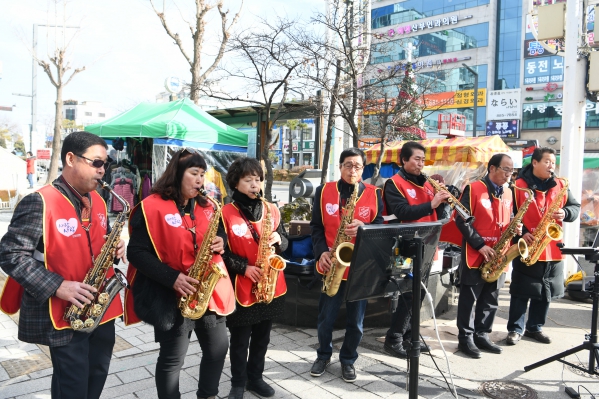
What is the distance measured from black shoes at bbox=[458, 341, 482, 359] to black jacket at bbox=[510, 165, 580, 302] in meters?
0.82

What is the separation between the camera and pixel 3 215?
1482cm

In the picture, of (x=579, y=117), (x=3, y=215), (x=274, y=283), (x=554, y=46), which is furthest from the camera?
(x=3, y=215)

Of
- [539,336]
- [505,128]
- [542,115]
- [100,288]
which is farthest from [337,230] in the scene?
[542,115]

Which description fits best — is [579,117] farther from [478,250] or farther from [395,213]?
[395,213]

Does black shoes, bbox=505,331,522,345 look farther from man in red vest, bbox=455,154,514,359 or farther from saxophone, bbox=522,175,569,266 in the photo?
saxophone, bbox=522,175,569,266

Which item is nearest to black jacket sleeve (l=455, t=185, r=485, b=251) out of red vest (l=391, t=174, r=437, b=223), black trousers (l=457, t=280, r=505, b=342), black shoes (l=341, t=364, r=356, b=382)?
red vest (l=391, t=174, r=437, b=223)

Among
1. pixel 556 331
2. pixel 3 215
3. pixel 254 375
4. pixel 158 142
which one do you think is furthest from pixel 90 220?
pixel 3 215

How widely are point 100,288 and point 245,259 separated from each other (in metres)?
0.99

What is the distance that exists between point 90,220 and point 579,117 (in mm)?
6921

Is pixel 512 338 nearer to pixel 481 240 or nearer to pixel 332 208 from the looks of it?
pixel 481 240

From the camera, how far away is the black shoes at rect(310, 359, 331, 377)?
389 cm

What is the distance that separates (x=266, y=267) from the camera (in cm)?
329

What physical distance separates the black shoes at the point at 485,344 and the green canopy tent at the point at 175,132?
7.39 m

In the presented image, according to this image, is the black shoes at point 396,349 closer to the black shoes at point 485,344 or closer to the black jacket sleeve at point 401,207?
the black shoes at point 485,344
